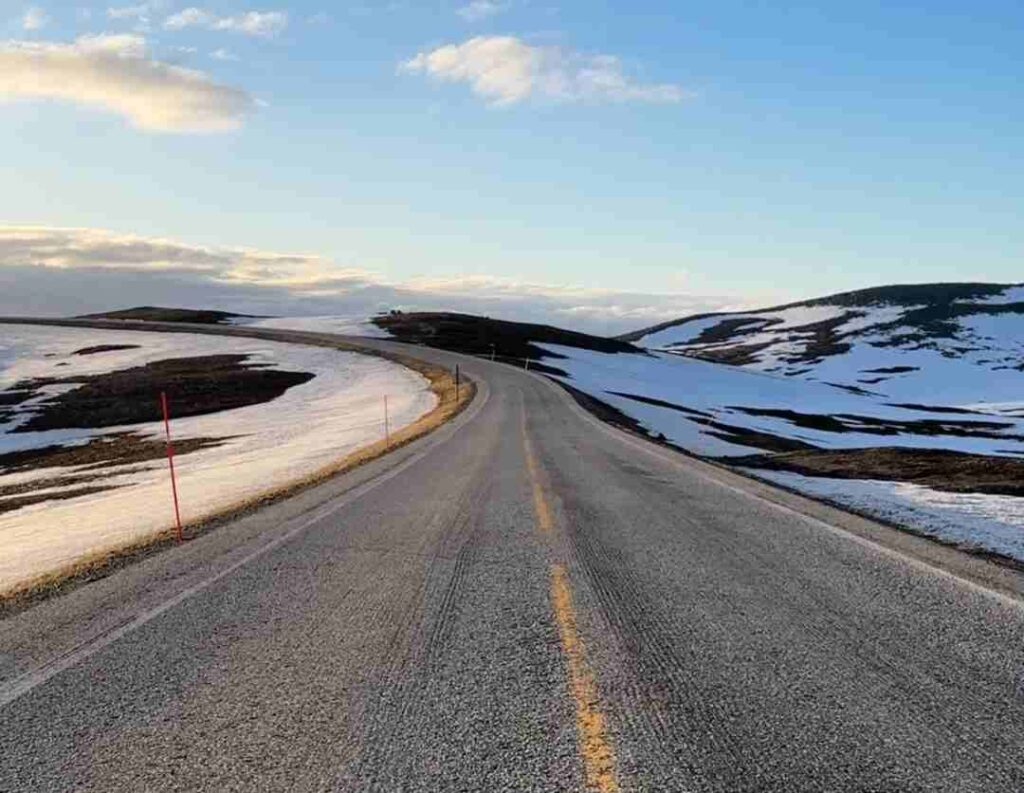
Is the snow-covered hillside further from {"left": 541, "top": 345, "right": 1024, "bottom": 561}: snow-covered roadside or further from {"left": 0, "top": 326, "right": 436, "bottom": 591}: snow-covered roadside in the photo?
{"left": 0, "top": 326, "right": 436, "bottom": 591}: snow-covered roadside

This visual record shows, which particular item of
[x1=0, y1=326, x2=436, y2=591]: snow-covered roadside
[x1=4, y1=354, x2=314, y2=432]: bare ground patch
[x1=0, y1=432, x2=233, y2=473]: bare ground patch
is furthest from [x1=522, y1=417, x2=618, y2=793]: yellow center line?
[x1=4, y1=354, x2=314, y2=432]: bare ground patch

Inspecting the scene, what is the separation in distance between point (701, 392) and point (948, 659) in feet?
220

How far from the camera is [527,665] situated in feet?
17.3

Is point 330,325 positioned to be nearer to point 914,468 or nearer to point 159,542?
point 914,468

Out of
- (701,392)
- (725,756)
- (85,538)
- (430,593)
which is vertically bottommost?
(701,392)

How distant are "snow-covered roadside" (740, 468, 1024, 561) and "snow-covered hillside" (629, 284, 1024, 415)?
8530 cm

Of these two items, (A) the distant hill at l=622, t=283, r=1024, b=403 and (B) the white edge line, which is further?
(A) the distant hill at l=622, t=283, r=1024, b=403

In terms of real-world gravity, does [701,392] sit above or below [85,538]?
below

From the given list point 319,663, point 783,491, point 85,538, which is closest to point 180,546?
point 85,538

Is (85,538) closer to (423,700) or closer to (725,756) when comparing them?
(423,700)

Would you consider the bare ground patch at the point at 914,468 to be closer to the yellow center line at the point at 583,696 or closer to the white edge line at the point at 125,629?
the yellow center line at the point at 583,696

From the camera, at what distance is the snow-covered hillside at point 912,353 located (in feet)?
392

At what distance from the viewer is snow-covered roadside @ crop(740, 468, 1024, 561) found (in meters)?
9.76

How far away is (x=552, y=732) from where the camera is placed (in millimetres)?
4281
